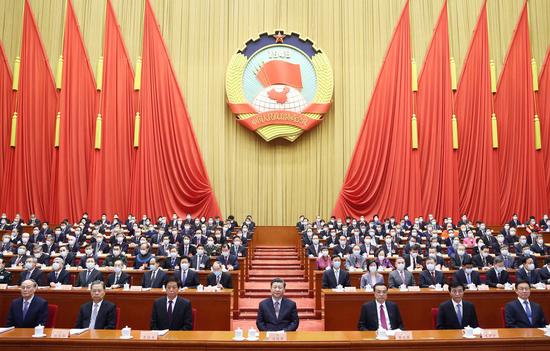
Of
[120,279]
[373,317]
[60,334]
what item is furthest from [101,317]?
[373,317]

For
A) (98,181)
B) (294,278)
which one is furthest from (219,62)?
(294,278)

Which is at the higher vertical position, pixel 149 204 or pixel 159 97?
pixel 159 97

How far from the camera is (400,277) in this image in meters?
7.12

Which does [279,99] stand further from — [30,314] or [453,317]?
[30,314]

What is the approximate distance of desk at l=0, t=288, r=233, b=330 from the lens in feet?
20.2

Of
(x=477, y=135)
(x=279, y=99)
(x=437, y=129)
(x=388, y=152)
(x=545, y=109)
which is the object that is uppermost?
(x=279, y=99)

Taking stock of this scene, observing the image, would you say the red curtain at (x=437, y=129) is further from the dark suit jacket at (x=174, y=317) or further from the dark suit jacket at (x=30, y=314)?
the dark suit jacket at (x=30, y=314)

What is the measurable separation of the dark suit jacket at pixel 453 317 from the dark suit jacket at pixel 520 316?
1.18ft

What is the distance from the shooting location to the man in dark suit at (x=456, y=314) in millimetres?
5082

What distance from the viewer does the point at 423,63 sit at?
1558 centimetres

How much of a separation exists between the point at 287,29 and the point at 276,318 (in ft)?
41.2

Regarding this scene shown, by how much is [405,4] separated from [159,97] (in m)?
8.12

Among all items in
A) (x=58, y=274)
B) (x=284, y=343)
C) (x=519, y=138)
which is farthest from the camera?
(x=519, y=138)

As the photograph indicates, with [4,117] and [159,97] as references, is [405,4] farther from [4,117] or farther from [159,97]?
[4,117]
